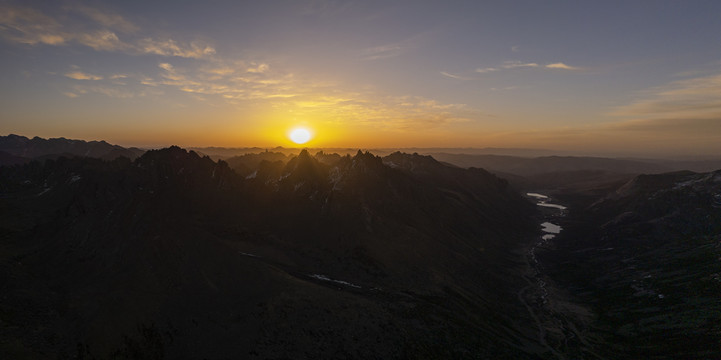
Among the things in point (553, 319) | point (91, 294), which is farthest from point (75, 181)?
point (553, 319)

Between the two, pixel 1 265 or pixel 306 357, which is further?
pixel 1 265

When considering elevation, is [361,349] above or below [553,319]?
above

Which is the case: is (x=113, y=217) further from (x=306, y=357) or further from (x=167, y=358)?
(x=306, y=357)

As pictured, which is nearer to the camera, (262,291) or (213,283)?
(262,291)

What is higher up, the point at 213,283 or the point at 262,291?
the point at 213,283

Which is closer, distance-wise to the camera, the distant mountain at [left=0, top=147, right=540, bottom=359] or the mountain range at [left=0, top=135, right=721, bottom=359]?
the distant mountain at [left=0, top=147, right=540, bottom=359]

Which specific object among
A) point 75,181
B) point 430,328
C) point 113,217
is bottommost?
point 430,328

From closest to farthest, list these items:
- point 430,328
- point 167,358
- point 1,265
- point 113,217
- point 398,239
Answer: point 167,358 < point 1,265 < point 430,328 < point 113,217 < point 398,239

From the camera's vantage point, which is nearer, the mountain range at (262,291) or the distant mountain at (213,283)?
the distant mountain at (213,283)
